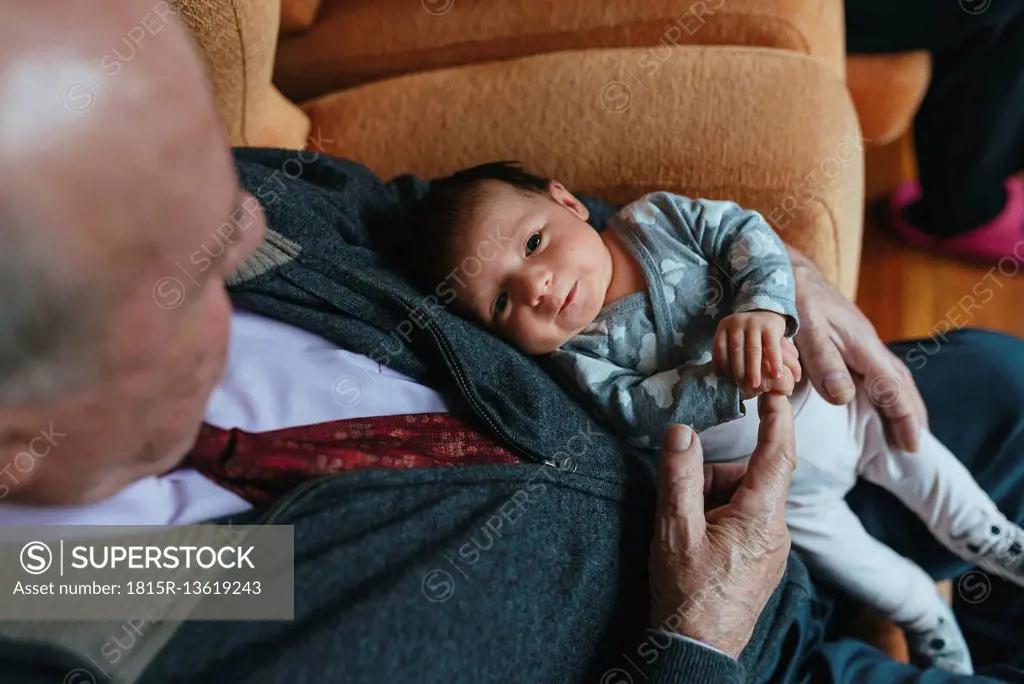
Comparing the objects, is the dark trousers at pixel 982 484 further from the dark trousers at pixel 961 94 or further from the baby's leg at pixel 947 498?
the dark trousers at pixel 961 94

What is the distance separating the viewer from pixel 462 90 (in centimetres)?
111

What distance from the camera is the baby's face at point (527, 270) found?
2.86 ft

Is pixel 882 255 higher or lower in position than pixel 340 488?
lower

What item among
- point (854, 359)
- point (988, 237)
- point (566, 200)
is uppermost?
point (566, 200)

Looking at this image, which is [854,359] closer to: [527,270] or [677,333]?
[677,333]

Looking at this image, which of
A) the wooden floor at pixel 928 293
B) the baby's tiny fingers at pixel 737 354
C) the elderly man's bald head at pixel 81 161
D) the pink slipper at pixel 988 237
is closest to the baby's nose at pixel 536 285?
the baby's tiny fingers at pixel 737 354

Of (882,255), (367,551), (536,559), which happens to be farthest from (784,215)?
(882,255)

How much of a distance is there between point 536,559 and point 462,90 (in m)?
0.71

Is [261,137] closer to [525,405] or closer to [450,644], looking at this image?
[525,405]

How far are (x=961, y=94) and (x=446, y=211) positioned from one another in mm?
1319

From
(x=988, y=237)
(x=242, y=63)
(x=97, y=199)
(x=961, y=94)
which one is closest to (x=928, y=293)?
(x=988, y=237)

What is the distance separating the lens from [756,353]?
2.47 ft

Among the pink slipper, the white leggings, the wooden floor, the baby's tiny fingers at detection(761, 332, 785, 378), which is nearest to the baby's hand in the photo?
the baby's tiny fingers at detection(761, 332, 785, 378)

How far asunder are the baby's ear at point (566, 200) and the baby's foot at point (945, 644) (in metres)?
0.67
